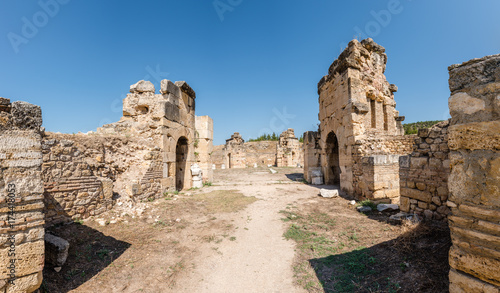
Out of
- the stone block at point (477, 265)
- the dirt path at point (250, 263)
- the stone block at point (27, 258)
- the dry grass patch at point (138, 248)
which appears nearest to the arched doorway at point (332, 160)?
the dirt path at point (250, 263)

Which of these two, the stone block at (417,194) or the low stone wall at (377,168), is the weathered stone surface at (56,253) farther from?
the low stone wall at (377,168)

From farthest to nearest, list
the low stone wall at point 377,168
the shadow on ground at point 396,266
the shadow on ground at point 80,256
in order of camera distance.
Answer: the low stone wall at point 377,168 < the shadow on ground at point 80,256 < the shadow on ground at point 396,266

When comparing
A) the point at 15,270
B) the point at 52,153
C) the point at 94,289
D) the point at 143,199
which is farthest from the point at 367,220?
the point at 52,153

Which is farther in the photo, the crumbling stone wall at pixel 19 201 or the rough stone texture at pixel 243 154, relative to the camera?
the rough stone texture at pixel 243 154

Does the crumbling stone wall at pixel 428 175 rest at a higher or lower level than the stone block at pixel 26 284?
higher

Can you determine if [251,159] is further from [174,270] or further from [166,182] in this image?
[174,270]

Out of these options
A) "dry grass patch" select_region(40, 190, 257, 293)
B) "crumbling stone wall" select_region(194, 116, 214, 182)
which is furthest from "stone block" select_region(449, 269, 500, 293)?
"crumbling stone wall" select_region(194, 116, 214, 182)

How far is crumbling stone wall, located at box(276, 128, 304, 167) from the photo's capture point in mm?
22281

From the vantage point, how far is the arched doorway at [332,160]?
10.3 metres

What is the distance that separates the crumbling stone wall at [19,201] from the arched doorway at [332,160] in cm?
1002

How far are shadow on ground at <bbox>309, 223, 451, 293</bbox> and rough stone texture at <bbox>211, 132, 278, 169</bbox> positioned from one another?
21146 mm

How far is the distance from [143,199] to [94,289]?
4.08 meters

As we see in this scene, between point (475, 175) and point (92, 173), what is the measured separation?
693 cm

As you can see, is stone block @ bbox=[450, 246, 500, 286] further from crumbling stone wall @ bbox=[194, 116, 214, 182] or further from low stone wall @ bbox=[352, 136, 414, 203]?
crumbling stone wall @ bbox=[194, 116, 214, 182]
